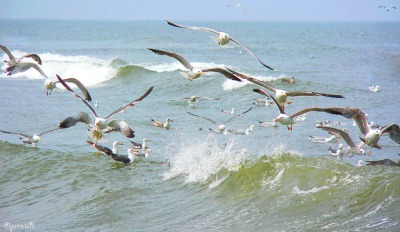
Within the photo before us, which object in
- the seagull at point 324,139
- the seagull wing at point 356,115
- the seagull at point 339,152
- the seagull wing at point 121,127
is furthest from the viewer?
the seagull at point 324,139

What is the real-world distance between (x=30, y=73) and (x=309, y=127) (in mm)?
20053

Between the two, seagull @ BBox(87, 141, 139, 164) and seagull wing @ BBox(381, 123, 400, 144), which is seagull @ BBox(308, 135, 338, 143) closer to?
seagull @ BBox(87, 141, 139, 164)

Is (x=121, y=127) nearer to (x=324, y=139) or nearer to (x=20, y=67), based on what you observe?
(x=20, y=67)

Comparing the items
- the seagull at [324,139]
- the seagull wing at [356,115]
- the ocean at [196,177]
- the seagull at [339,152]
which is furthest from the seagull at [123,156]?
the seagull wing at [356,115]

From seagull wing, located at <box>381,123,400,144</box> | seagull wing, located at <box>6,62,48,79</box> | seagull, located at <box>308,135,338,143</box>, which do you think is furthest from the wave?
seagull wing, located at <box>381,123,400,144</box>

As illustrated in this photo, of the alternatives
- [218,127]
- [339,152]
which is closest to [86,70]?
[218,127]

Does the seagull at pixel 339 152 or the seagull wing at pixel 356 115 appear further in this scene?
the seagull at pixel 339 152

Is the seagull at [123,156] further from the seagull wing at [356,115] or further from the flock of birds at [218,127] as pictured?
the seagull wing at [356,115]

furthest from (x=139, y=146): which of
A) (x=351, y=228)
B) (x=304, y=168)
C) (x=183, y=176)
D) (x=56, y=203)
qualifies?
(x=351, y=228)

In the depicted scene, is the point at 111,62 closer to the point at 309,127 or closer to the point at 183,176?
the point at 309,127

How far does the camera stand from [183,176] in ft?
38.5

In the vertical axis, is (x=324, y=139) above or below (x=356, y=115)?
below

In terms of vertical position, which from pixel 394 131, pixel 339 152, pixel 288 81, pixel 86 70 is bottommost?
pixel 86 70

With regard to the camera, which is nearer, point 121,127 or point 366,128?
point 366,128
